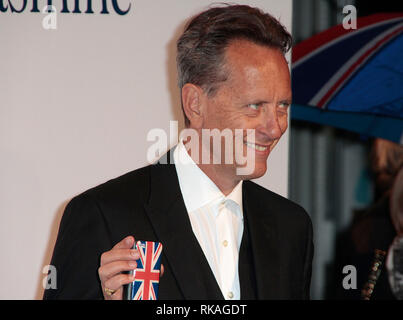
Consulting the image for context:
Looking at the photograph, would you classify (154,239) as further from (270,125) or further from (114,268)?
(270,125)

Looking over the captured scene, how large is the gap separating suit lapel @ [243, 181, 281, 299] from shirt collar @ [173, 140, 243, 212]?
0.06 meters

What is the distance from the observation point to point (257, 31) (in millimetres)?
1609

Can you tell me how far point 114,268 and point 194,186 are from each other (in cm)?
41

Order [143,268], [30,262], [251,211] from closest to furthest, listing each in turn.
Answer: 1. [143,268]
2. [251,211]
3. [30,262]

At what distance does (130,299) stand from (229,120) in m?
0.55

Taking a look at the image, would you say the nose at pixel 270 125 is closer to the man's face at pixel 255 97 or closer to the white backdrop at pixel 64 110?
the man's face at pixel 255 97

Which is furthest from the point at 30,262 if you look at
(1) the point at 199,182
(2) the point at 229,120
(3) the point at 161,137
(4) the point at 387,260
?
(4) the point at 387,260

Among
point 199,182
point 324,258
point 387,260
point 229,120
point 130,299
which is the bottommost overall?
point 324,258

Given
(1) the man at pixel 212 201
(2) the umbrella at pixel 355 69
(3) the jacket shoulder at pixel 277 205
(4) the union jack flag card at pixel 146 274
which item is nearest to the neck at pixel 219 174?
(1) the man at pixel 212 201

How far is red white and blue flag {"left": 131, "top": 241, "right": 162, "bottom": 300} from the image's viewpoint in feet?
4.22

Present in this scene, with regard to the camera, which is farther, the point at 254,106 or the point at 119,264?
the point at 254,106

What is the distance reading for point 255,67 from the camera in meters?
1.57

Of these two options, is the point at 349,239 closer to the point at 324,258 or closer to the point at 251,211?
the point at 324,258

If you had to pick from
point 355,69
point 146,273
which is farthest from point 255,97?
point 355,69
